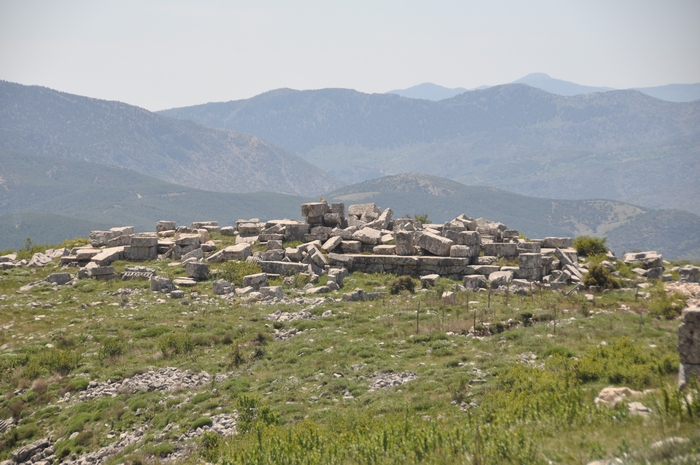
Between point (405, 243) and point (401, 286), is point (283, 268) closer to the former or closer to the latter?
point (405, 243)

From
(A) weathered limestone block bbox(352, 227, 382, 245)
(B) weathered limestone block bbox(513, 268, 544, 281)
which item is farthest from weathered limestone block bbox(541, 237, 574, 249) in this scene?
(A) weathered limestone block bbox(352, 227, 382, 245)

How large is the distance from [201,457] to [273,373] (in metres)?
4.65

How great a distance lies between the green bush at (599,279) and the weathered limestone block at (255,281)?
13.1 metres

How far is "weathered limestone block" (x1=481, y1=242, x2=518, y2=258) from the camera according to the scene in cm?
3047

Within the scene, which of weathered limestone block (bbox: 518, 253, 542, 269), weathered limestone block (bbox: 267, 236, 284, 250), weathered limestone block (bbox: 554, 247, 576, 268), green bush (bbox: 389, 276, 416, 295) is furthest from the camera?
weathered limestone block (bbox: 267, 236, 284, 250)

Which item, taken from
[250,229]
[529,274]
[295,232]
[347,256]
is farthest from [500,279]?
[250,229]

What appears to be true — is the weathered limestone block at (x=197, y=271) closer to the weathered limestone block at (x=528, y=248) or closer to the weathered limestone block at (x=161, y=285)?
the weathered limestone block at (x=161, y=285)

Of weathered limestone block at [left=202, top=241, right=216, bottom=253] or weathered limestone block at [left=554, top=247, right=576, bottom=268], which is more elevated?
weathered limestone block at [left=202, top=241, right=216, bottom=253]

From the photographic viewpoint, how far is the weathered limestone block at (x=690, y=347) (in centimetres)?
1112

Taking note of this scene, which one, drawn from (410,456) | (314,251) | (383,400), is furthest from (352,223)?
(410,456)

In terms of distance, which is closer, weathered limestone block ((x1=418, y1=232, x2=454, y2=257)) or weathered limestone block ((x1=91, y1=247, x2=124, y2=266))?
weathered limestone block ((x1=418, y1=232, x2=454, y2=257))

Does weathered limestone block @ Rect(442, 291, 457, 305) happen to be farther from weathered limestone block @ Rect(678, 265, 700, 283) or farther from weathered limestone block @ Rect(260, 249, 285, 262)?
weathered limestone block @ Rect(678, 265, 700, 283)

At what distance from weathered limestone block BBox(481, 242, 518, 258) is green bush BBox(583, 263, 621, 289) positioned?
476 centimetres

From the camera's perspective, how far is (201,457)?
40.4ft
